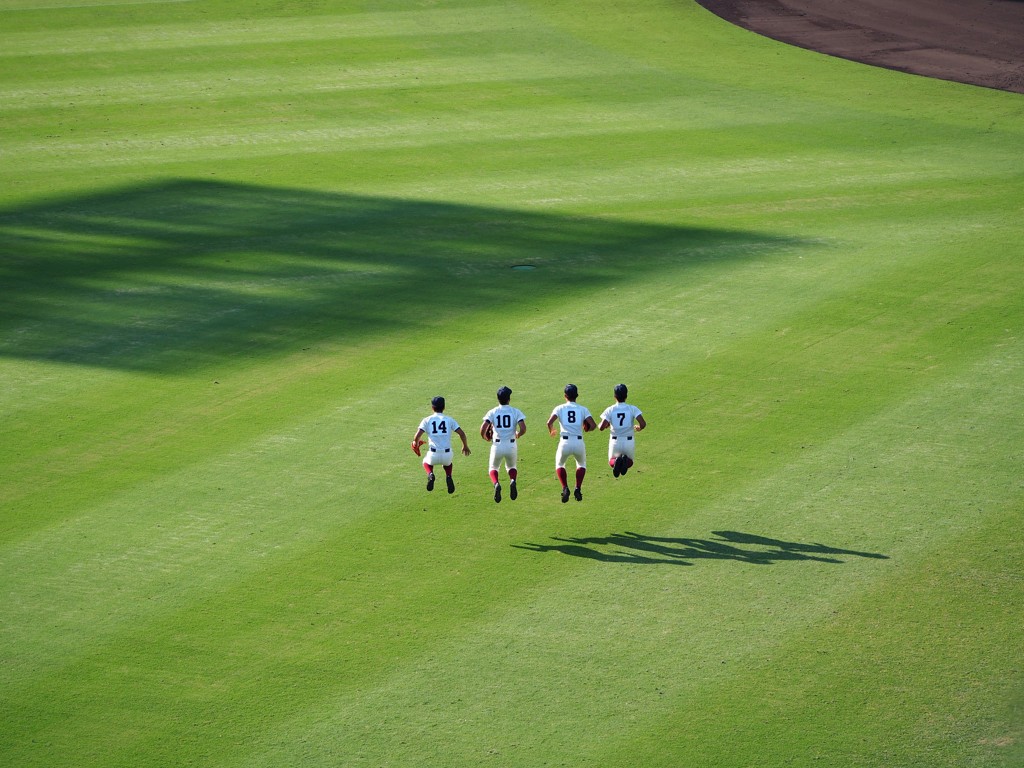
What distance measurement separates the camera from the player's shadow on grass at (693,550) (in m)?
14.5

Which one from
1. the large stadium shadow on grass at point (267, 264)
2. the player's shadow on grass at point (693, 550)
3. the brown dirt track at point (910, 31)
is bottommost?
the player's shadow on grass at point (693, 550)

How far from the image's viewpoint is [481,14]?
153ft

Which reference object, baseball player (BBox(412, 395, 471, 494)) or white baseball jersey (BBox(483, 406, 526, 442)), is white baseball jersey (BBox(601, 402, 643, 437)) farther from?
baseball player (BBox(412, 395, 471, 494))

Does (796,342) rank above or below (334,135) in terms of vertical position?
below

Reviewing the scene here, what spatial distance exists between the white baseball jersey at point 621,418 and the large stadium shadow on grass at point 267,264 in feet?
23.2

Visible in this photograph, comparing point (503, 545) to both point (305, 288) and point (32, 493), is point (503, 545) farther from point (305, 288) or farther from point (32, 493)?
point (305, 288)

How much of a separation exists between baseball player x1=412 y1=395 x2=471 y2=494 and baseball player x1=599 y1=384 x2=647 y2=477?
1750mm

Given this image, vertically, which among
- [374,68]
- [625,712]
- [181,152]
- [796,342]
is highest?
[374,68]

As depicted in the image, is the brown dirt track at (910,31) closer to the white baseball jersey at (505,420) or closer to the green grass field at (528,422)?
the green grass field at (528,422)

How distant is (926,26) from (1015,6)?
360cm

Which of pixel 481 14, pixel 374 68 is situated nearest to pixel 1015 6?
pixel 481 14

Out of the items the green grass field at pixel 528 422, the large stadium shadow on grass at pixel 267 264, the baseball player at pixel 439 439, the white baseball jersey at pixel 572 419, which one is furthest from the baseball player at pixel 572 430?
the large stadium shadow on grass at pixel 267 264

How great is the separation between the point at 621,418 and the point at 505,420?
4.62 feet

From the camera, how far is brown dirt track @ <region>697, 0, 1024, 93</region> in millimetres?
40844
